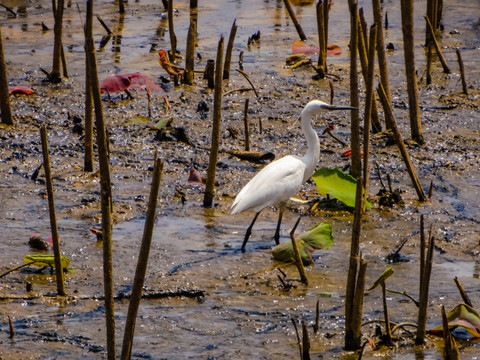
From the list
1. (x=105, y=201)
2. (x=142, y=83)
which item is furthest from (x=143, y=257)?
(x=142, y=83)

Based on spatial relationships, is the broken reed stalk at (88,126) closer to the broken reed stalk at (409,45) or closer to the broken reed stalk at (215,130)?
the broken reed stalk at (215,130)

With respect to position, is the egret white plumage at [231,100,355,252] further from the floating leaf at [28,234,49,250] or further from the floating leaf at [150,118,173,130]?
the floating leaf at [150,118,173,130]

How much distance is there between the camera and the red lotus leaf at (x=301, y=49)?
430 inches

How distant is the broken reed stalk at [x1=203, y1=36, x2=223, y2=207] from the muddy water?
6.4 inches

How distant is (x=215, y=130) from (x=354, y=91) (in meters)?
1.19

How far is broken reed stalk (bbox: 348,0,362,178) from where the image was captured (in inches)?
219

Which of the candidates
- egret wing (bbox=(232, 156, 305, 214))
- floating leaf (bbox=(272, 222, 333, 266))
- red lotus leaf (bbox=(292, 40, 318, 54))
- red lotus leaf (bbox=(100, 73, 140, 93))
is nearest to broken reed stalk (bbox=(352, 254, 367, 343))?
floating leaf (bbox=(272, 222, 333, 266))

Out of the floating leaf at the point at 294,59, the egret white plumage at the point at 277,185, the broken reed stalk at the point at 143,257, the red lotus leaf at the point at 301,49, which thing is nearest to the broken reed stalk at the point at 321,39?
the floating leaf at the point at 294,59

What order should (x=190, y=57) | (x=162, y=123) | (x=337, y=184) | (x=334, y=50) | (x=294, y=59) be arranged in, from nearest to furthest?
(x=337, y=184)
(x=162, y=123)
(x=190, y=57)
(x=294, y=59)
(x=334, y=50)

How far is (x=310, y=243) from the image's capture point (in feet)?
17.5

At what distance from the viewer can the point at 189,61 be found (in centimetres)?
953

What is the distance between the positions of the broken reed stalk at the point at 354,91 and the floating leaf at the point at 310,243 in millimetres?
529

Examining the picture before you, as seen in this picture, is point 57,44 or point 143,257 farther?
point 57,44

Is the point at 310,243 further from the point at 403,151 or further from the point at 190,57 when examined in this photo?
the point at 190,57
